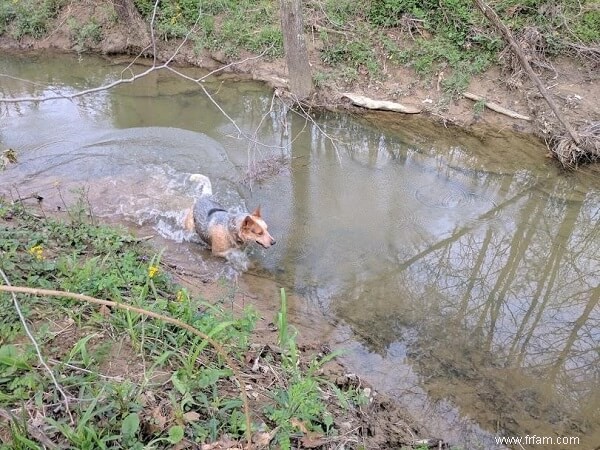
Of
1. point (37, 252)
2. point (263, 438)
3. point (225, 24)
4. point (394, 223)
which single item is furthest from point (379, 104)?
point (263, 438)

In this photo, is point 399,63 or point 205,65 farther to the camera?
point 205,65

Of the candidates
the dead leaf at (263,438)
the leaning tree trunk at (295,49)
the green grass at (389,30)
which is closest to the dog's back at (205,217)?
the dead leaf at (263,438)

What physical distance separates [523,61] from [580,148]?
6.39 ft

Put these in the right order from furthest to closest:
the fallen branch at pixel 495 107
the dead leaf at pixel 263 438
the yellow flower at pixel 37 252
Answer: the fallen branch at pixel 495 107, the yellow flower at pixel 37 252, the dead leaf at pixel 263 438

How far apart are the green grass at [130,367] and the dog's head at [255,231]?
118 centimetres

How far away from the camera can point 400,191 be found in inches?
285

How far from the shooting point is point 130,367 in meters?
3.55

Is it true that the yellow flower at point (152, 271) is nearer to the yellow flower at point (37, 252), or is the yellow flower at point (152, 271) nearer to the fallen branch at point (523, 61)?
the yellow flower at point (37, 252)

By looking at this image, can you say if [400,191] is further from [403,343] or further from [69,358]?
[69,358]

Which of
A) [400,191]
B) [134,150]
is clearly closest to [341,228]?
[400,191]

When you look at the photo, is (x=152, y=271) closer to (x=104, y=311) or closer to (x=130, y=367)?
(x=104, y=311)

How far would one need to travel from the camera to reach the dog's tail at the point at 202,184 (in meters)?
7.24

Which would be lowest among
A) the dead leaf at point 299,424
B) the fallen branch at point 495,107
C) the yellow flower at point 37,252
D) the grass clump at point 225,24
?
the dead leaf at point 299,424

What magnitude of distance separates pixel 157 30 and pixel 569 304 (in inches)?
400
